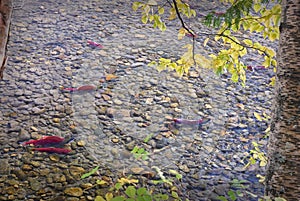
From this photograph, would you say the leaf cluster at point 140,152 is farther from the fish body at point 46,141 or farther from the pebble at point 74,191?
the fish body at point 46,141

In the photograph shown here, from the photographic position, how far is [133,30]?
10.7 feet

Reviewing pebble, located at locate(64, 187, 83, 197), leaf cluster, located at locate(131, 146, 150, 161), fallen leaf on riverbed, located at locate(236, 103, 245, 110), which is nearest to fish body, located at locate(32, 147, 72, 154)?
pebble, located at locate(64, 187, 83, 197)

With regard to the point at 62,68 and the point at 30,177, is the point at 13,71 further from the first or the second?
the point at 30,177

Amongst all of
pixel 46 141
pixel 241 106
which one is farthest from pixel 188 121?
pixel 46 141

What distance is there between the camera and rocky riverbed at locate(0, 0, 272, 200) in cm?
171

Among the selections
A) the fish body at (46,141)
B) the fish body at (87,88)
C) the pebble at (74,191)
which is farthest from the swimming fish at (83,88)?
the pebble at (74,191)

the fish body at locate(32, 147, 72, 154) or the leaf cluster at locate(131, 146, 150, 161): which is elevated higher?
the leaf cluster at locate(131, 146, 150, 161)

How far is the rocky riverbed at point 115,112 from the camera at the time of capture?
1.71 meters

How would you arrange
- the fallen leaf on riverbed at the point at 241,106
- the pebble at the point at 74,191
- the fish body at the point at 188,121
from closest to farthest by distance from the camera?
the pebble at the point at 74,191
the fish body at the point at 188,121
the fallen leaf on riverbed at the point at 241,106

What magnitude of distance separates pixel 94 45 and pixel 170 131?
1251 mm

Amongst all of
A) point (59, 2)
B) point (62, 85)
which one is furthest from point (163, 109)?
point (59, 2)

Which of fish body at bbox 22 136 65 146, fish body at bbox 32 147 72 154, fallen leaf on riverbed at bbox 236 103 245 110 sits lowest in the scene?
fish body at bbox 32 147 72 154

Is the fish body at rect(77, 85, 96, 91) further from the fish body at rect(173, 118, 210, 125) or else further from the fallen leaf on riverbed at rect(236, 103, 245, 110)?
the fallen leaf on riverbed at rect(236, 103, 245, 110)

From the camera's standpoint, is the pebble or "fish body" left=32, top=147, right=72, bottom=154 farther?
"fish body" left=32, top=147, right=72, bottom=154
